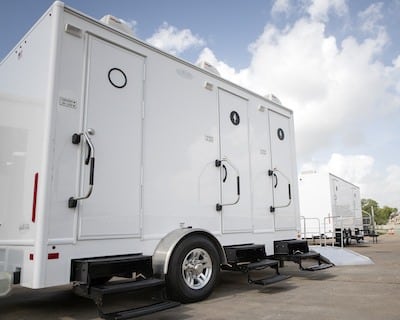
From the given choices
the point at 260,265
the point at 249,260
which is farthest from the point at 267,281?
the point at 249,260

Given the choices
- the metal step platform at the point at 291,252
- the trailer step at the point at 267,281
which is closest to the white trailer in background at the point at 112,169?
the trailer step at the point at 267,281

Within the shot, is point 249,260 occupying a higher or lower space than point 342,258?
higher

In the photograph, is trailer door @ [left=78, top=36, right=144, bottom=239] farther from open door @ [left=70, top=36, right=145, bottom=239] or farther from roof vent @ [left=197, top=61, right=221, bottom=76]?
roof vent @ [left=197, top=61, right=221, bottom=76]

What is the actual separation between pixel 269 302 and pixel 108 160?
2.69 metres

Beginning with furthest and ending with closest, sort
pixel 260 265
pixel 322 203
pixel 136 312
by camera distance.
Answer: pixel 322 203
pixel 260 265
pixel 136 312

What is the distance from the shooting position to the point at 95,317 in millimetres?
4137

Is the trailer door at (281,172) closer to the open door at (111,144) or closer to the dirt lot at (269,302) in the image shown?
the dirt lot at (269,302)

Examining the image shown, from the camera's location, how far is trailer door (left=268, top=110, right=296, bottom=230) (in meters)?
6.70

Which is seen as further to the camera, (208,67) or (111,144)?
(208,67)

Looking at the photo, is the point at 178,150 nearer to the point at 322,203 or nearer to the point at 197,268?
the point at 197,268

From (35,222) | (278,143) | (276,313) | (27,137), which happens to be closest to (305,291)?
(276,313)

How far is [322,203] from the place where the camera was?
15.3 m

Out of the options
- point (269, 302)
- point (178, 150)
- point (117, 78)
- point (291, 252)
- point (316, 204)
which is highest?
point (117, 78)

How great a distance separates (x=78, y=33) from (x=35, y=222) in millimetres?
2073
